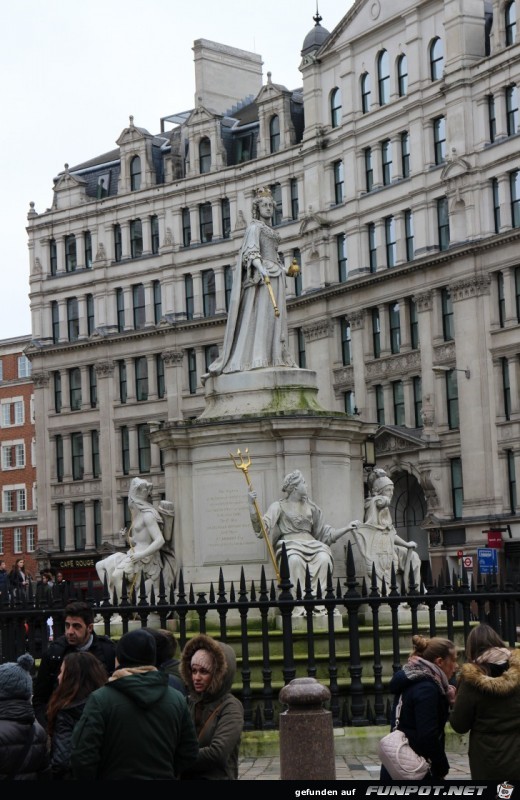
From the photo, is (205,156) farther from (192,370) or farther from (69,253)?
(192,370)

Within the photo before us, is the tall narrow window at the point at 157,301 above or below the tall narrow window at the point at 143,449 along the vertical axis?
above

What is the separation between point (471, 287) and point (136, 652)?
50.6m

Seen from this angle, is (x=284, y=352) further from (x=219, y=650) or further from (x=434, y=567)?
(x=434, y=567)

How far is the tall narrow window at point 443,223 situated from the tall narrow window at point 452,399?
500cm

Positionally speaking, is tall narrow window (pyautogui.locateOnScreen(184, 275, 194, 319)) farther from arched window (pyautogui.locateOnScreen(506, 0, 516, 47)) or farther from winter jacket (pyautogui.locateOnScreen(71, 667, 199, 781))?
winter jacket (pyautogui.locateOnScreen(71, 667, 199, 781))

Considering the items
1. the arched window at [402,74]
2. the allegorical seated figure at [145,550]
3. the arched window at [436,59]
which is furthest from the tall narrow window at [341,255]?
the allegorical seated figure at [145,550]

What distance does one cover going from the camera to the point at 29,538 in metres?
85.0

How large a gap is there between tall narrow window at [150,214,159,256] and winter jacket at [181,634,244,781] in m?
65.6

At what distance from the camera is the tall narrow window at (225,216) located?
72.1m

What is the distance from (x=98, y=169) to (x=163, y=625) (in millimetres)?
64286

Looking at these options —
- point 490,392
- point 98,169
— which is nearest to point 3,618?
point 490,392

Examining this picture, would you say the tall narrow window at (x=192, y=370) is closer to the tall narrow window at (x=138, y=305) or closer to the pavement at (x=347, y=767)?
the tall narrow window at (x=138, y=305)

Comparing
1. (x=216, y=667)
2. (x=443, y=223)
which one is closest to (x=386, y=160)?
(x=443, y=223)

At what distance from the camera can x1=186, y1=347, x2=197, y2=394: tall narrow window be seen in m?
72.9
